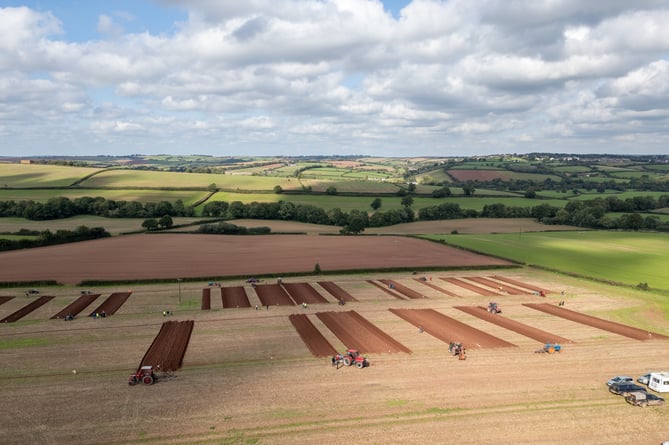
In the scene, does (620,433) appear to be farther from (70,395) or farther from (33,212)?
(33,212)

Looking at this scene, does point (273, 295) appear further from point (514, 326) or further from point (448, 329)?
point (514, 326)

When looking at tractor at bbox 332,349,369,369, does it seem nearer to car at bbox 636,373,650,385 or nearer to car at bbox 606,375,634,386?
car at bbox 606,375,634,386

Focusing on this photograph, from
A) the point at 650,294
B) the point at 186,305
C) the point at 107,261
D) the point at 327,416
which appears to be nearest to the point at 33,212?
the point at 107,261

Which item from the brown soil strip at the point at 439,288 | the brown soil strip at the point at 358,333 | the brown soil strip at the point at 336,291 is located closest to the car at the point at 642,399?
the brown soil strip at the point at 358,333

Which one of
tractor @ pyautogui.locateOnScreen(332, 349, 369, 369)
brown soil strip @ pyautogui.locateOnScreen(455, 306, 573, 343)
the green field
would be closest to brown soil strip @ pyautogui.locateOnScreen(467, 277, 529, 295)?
brown soil strip @ pyautogui.locateOnScreen(455, 306, 573, 343)

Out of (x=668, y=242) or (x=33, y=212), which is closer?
(x=668, y=242)

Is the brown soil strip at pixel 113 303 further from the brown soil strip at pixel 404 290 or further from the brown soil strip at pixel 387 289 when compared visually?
the brown soil strip at pixel 404 290

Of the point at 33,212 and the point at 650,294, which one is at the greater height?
the point at 33,212
